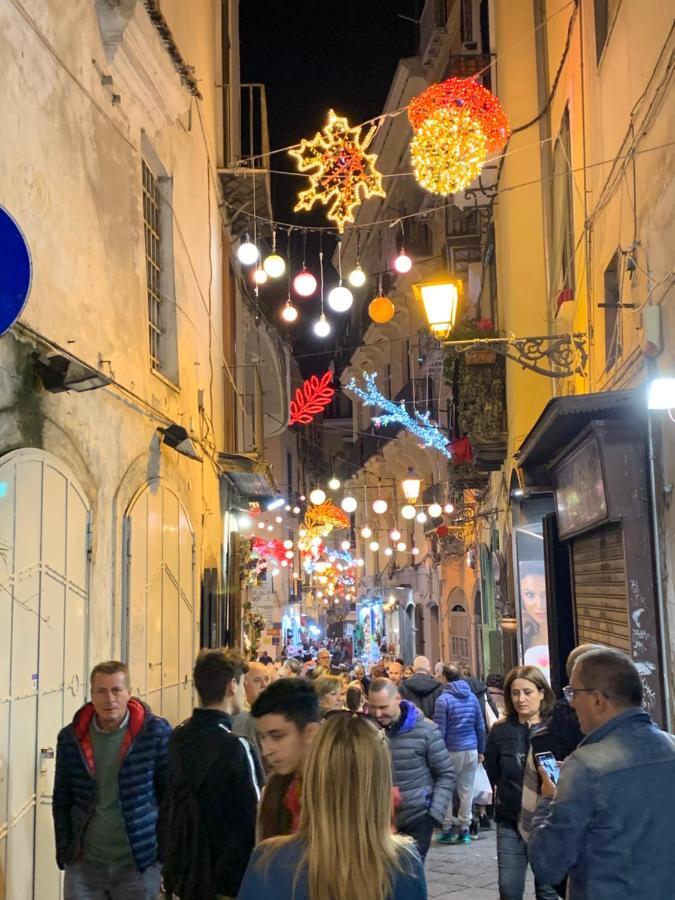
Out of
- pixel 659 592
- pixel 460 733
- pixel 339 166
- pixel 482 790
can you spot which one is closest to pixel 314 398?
pixel 339 166

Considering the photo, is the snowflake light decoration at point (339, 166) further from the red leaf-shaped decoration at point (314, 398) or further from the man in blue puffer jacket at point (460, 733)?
the red leaf-shaped decoration at point (314, 398)

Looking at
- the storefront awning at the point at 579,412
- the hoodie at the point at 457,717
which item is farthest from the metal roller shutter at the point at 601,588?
the hoodie at the point at 457,717

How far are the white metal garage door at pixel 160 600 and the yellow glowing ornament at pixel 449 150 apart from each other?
416 cm

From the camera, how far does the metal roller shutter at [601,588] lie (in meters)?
8.70

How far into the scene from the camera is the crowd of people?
116 inches

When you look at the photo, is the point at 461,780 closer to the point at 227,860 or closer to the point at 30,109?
the point at 227,860

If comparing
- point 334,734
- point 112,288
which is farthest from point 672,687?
point 112,288

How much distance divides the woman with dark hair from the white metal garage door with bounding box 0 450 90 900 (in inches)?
121

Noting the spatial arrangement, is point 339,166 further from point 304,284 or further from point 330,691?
point 330,691

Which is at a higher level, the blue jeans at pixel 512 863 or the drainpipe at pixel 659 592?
the drainpipe at pixel 659 592

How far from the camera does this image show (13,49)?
698 cm

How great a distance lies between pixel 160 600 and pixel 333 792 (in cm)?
796

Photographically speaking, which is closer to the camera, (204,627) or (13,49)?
(13,49)

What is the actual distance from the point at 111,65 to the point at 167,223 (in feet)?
9.18
